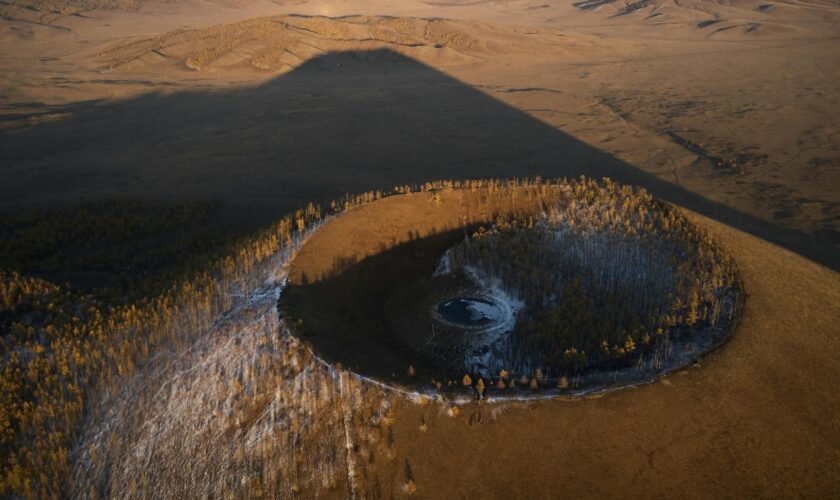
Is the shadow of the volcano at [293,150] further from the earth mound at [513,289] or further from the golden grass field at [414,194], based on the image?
the earth mound at [513,289]

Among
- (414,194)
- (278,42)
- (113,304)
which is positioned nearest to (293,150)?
(414,194)

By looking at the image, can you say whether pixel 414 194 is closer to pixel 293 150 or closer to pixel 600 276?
pixel 600 276

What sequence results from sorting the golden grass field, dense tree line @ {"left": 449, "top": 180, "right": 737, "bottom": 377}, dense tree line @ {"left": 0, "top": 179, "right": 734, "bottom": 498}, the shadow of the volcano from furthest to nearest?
the shadow of the volcano
dense tree line @ {"left": 449, "top": 180, "right": 737, "bottom": 377}
dense tree line @ {"left": 0, "top": 179, "right": 734, "bottom": 498}
the golden grass field

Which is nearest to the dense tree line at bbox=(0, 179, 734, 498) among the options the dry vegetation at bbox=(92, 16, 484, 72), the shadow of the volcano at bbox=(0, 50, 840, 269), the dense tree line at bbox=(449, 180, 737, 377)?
the dense tree line at bbox=(449, 180, 737, 377)

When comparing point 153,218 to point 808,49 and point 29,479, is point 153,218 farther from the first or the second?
point 808,49

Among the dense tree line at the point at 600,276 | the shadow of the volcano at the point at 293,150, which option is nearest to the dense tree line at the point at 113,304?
the dense tree line at the point at 600,276

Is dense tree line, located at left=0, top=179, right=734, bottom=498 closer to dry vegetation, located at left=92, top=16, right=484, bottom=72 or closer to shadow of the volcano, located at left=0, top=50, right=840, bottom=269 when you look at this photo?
shadow of the volcano, located at left=0, top=50, right=840, bottom=269
